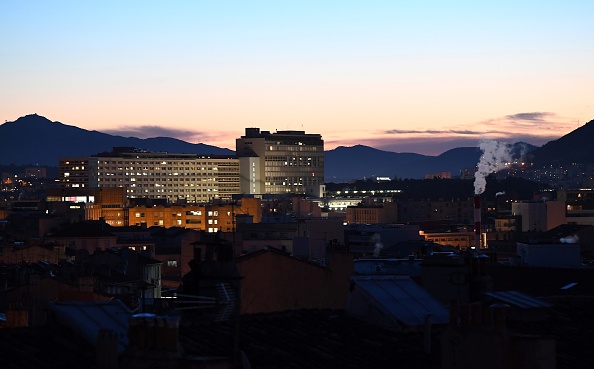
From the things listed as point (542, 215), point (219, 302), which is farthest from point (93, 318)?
point (542, 215)

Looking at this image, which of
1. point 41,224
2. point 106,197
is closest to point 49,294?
point 41,224

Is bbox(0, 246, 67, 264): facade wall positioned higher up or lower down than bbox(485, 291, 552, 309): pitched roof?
lower down

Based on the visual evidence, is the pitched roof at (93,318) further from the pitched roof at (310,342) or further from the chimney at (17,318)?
the chimney at (17,318)

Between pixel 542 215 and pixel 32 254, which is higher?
pixel 32 254

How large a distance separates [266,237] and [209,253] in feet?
366

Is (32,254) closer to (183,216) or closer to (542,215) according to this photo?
(542,215)

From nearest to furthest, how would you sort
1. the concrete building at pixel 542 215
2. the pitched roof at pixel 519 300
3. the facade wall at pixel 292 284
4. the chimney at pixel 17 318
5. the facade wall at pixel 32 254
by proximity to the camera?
the pitched roof at pixel 519 300 < the facade wall at pixel 292 284 < the chimney at pixel 17 318 < the facade wall at pixel 32 254 < the concrete building at pixel 542 215

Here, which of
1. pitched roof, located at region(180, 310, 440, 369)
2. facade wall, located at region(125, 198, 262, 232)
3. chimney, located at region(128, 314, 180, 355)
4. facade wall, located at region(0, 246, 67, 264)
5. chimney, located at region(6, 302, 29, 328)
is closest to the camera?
chimney, located at region(128, 314, 180, 355)

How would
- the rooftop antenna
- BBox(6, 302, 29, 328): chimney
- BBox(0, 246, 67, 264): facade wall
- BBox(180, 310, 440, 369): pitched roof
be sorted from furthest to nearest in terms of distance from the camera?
BBox(0, 246, 67, 264): facade wall, BBox(6, 302, 29, 328): chimney, the rooftop antenna, BBox(180, 310, 440, 369): pitched roof

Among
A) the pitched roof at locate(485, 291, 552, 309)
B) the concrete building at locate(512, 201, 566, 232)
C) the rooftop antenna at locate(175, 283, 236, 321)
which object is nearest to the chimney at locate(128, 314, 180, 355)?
the rooftop antenna at locate(175, 283, 236, 321)

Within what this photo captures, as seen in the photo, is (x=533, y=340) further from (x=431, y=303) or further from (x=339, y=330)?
(x=431, y=303)

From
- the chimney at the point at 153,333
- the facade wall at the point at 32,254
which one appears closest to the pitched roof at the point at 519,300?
the chimney at the point at 153,333

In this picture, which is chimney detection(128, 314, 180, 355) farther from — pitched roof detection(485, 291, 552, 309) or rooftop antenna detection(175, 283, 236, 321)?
pitched roof detection(485, 291, 552, 309)

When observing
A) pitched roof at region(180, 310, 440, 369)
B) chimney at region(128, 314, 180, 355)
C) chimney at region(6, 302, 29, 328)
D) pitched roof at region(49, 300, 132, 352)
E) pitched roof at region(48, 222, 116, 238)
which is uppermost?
chimney at region(128, 314, 180, 355)
